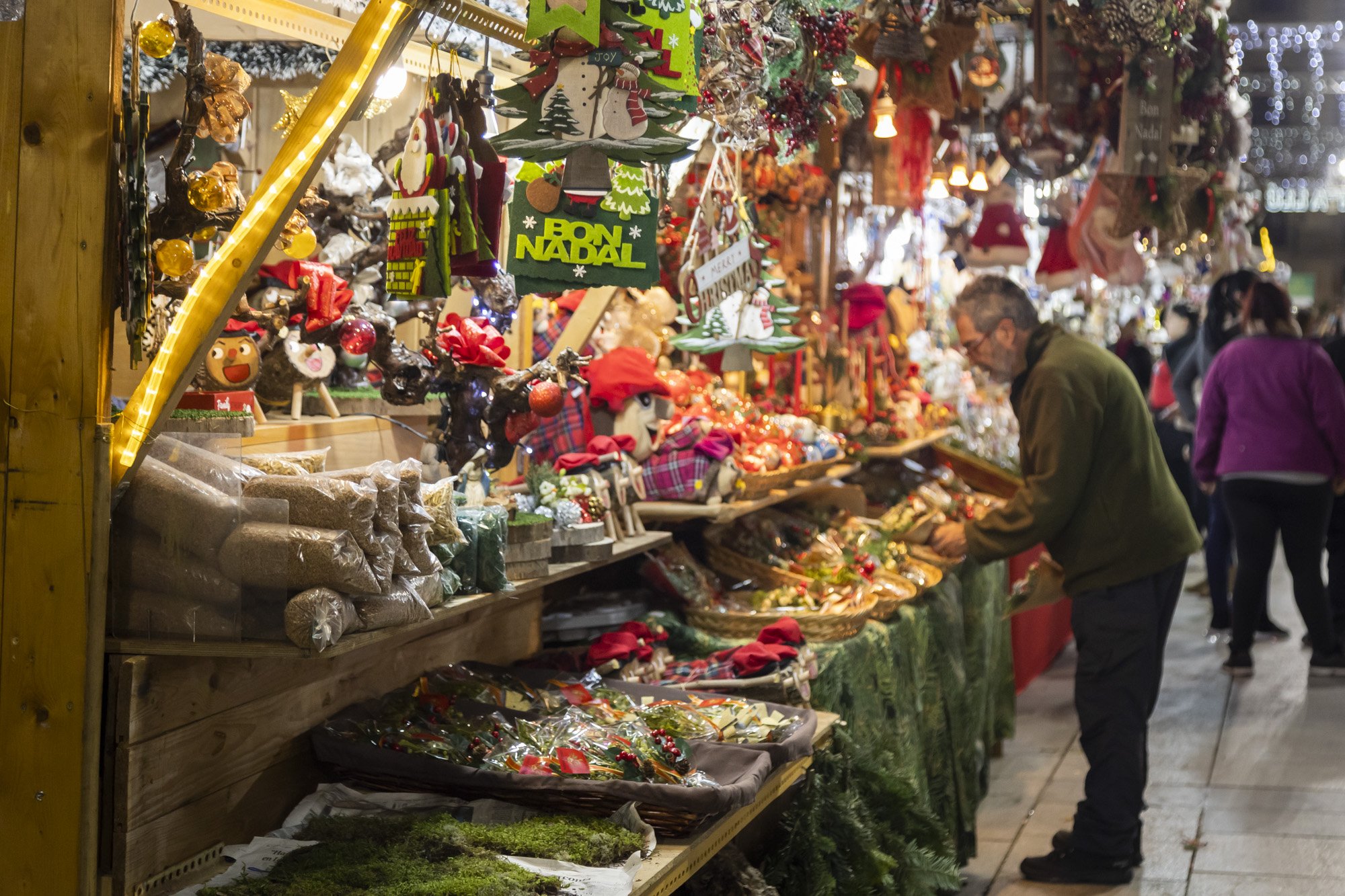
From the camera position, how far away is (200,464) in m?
1.96

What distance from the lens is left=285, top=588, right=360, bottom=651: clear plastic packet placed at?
189 cm

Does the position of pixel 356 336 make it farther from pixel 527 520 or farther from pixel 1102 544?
pixel 1102 544

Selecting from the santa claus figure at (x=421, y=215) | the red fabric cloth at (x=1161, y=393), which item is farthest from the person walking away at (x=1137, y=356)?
the santa claus figure at (x=421, y=215)

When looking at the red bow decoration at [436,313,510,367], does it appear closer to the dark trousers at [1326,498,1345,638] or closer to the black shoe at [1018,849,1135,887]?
the black shoe at [1018,849,1135,887]

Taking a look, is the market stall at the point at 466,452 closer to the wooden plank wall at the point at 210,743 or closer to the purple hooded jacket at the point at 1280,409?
the wooden plank wall at the point at 210,743

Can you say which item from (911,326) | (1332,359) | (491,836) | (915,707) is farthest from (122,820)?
(1332,359)

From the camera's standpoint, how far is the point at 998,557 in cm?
428

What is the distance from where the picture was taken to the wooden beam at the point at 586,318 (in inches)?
140

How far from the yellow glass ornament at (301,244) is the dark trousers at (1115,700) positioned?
2638 mm

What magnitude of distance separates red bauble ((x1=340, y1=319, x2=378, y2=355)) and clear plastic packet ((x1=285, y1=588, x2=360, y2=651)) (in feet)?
2.52

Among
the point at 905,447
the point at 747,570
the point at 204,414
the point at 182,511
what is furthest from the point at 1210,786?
the point at 182,511

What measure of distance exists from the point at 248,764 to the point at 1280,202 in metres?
22.5

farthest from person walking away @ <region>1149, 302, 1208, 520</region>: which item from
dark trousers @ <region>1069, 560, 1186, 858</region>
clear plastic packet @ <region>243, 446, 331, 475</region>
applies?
clear plastic packet @ <region>243, 446, 331, 475</region>

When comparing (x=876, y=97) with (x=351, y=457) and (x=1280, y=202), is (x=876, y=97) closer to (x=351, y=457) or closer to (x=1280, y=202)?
(x=351, y=457)
